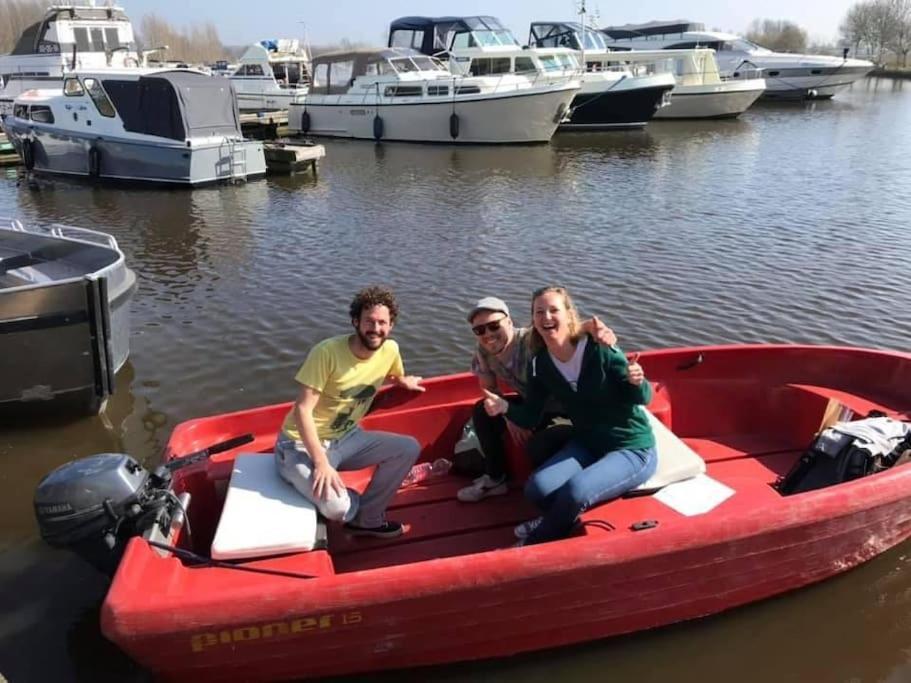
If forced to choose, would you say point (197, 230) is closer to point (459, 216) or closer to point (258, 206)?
point (258, 206)

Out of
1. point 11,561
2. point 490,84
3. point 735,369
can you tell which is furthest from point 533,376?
point 490,84

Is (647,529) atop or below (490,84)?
below

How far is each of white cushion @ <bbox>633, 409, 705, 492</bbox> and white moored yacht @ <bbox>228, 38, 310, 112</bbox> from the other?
27452 millimetres

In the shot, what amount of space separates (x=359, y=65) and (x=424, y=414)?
24.1 meters

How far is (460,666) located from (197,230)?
11770mm

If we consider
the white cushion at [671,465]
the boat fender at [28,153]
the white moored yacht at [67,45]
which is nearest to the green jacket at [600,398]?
the white cushion at [671,465]

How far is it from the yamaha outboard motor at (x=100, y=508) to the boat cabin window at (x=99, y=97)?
53.5ft

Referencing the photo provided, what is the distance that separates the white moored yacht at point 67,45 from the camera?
30078 mm

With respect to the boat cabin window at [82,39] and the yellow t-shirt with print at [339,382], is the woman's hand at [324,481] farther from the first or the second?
the boat cabin window at [82,39]

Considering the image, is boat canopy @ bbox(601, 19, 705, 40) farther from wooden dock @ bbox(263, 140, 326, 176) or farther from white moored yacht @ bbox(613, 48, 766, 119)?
wooden dock @ bbox(263, 140, 326, 176)

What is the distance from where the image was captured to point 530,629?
146 inches

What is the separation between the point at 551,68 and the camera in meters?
26.5

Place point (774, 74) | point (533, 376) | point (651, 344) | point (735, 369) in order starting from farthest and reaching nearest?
point (774, 74) → point (651, 344) → point (735, 369) → point (533, 376)

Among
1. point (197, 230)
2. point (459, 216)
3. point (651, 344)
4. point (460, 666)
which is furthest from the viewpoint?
point (459, 216)
